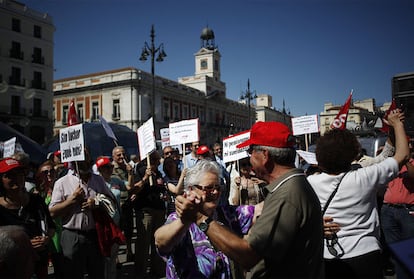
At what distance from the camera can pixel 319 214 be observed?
5.97 feet

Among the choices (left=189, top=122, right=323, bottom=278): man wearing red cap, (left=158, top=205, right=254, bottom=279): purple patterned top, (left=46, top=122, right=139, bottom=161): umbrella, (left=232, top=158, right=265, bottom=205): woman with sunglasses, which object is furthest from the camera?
(left=46, top=122, right=139, bottom=161): umbrella

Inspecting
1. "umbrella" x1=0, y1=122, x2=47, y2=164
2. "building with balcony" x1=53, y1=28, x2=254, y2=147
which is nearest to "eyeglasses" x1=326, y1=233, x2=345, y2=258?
"umbrella" x1=0, y1=122, x2=47, y2=164

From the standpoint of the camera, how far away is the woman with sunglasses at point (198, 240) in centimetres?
201

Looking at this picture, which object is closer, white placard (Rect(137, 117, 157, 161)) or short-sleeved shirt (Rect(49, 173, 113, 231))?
short-sleeved shirt (Rect(49, 173, 113, 231))

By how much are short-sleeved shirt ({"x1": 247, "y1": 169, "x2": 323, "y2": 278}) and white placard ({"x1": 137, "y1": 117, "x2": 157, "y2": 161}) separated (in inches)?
144

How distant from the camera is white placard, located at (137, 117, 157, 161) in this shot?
17.4ft

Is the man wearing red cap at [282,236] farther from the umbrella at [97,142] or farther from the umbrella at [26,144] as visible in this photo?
the umbrella at [97,142]

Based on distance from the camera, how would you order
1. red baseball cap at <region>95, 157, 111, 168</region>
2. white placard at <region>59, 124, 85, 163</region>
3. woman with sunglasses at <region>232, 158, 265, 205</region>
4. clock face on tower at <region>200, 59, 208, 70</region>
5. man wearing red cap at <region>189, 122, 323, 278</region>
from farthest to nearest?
1. clock face on tower at <region>200, 59, 208, 70</region>
2. woman with sunglasses at <region>232, 158, 265, 205</region>
3. red baseball cap at <region>95, 157, 111, 168</region>
4. white placard at <region>59, 124, 85, 163</region>
5. man wearing red cap at <region>189, 122, 323, 278</region>

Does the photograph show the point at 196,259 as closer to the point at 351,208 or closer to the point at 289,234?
the point at 289,234

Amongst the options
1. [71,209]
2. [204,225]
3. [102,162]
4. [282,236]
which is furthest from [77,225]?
[282,236]

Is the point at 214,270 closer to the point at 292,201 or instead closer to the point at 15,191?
the point at 292,201

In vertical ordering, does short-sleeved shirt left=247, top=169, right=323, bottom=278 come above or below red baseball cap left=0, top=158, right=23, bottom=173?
below

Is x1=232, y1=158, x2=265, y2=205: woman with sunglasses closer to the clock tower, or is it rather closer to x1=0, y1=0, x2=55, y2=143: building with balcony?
x1=0, y1=0, x2=55, y2=143: building with balcony

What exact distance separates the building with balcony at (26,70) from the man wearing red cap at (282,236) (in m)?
39.1
